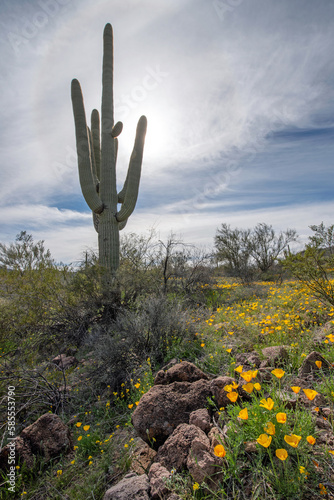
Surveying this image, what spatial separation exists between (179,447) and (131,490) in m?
0.36

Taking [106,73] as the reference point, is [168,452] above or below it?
below

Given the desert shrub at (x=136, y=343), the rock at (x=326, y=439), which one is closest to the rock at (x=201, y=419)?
the rock at (x=326, y=439)

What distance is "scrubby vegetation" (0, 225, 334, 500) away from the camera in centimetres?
131

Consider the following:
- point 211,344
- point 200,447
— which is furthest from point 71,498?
point 211,344

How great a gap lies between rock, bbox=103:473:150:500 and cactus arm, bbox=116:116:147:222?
264 inches

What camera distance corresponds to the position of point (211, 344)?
3.19 meters

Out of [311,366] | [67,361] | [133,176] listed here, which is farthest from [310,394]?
[133,176]

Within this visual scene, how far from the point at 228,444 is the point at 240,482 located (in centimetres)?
19

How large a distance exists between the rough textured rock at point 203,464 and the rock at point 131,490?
269 mm

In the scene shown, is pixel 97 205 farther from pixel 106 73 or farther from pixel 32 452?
pixel 32 452

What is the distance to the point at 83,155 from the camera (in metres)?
7.52

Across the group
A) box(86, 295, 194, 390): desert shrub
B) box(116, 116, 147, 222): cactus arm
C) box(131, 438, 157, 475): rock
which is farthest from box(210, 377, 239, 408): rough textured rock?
box(116, 116, 147, 222): cactus arm

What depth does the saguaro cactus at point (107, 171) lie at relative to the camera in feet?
23.9

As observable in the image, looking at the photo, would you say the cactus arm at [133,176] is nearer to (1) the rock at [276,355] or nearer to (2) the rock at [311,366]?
(1) the rock at [276,355]
